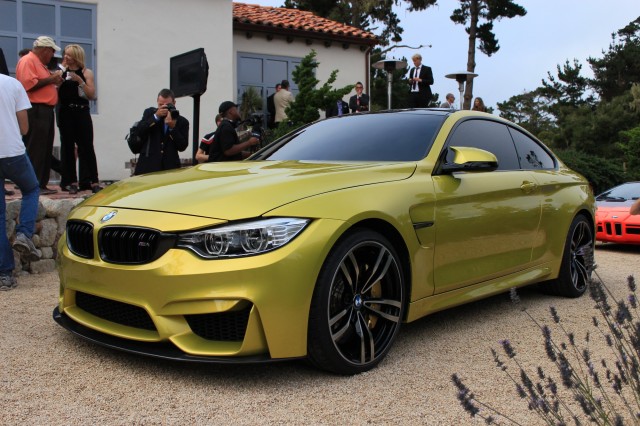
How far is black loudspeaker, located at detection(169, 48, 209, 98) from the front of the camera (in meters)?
7.80

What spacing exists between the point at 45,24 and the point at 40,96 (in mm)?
5522

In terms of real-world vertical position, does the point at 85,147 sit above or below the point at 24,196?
above

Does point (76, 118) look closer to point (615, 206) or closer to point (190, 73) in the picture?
point (190, 73)

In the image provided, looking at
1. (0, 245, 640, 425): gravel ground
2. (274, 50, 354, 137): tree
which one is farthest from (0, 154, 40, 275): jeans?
A: (274, 50, 354, 137): tree

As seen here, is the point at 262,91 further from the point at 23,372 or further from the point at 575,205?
the point at 23,372

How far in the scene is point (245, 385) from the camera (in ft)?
10.3

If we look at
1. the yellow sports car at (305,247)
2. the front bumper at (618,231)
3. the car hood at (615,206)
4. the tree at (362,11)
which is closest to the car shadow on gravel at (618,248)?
the front bumper at (618,231)

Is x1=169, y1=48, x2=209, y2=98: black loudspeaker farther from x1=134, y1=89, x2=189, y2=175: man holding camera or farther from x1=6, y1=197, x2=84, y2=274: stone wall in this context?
x1=6, y1=197, x2=84, y2=274: stone wall

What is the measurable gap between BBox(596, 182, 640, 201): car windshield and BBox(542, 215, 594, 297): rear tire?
16.9 feet

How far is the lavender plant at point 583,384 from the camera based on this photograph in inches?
84.0

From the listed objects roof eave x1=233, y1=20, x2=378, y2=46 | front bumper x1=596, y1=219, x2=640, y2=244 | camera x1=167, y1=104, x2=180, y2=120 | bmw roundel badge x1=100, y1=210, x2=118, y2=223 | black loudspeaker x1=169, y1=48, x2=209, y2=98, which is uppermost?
roof eave x1=233, y1=20, x2=378, y2=46

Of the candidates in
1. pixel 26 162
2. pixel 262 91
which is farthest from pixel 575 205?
pixel 262 91

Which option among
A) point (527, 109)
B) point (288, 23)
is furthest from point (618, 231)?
point (527, 109)

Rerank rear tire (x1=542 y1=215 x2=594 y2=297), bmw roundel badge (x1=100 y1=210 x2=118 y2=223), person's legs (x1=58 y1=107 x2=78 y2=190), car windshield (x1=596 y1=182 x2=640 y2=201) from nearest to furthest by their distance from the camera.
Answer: bmw roundel badge (x1=100 y1=210 x2=118 y2=223)
rear tire (x1=542 y1=215 x2=594 y2=297)
person's legs (x1=58 y1=107 x2=78 y2=190)
car windshield (x1=596 y1=182 x2=640 y2=201)
